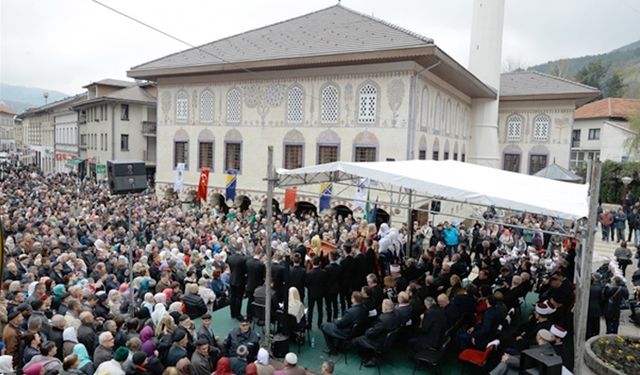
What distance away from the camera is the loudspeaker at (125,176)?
939 cm

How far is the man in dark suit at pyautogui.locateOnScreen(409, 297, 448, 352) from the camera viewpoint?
648 centimetres

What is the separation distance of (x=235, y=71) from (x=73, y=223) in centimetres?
1087

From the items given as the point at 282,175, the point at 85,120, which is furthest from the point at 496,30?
the point at 85,120

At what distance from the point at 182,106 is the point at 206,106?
5.89 ft

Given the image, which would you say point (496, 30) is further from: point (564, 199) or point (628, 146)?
point (564, 199)

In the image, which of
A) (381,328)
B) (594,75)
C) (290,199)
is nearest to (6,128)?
(290,199)

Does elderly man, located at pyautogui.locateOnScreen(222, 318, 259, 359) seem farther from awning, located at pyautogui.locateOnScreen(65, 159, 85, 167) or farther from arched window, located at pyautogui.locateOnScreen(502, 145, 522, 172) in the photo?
awning, located at pyautogui.locateOnScreen(65, 159, 85, 167)

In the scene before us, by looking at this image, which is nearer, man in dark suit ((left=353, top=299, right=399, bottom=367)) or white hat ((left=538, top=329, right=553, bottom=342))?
white hat ((left=538, top=329, right=553, bottom=342))

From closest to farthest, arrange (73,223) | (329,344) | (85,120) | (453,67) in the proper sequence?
(329,344)
(73,223)
(453,67)
(85,120)

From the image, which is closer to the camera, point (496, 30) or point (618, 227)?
Result: point (618, 227)

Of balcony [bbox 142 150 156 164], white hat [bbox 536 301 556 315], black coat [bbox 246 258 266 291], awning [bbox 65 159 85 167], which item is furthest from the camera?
awning [bbox 65 159 85 167]

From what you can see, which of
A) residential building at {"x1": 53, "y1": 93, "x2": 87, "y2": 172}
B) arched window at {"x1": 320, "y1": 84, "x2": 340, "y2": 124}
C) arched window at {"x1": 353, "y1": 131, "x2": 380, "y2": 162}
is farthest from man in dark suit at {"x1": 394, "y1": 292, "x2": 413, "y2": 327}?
residential building at {"x1": 53, "y1": 93, "x2": 87, "y2": 172}

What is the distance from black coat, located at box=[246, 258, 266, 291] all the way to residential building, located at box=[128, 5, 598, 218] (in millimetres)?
8131

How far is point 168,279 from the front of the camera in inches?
351
